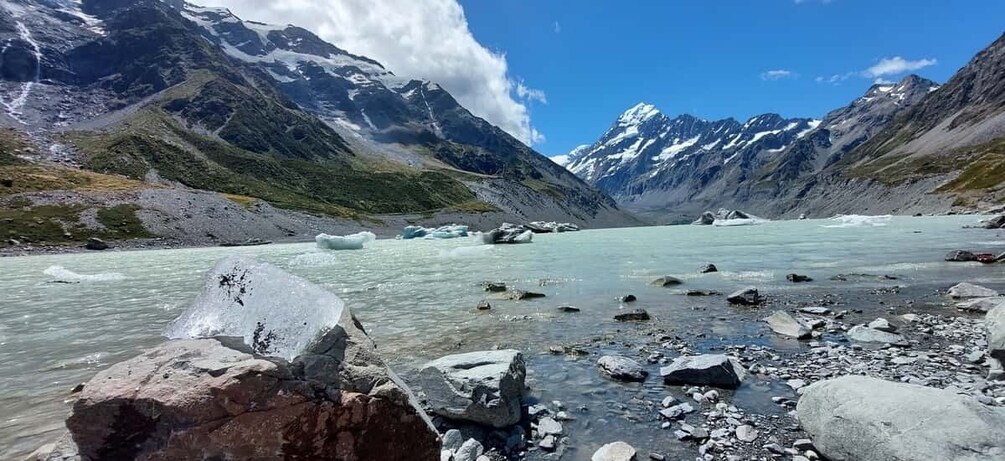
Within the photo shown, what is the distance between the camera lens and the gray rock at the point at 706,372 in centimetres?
1070

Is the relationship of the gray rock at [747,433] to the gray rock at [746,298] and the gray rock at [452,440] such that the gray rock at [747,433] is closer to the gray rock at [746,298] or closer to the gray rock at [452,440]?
the gray rock at [452,440]

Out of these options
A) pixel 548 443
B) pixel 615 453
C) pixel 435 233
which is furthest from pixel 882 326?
pixel 435 233

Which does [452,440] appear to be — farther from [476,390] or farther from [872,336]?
[872,336]

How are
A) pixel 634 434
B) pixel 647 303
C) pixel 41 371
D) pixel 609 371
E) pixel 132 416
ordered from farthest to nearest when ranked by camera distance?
pixel 647 303 → pixel 41 371 → pixel 609 371 → pixel 634 434 → pixel 132 416

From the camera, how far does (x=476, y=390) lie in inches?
362

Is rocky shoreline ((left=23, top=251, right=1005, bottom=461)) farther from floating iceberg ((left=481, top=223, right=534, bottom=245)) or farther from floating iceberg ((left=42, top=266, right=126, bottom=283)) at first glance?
floating iceberg ((left=481, top=223, right=534, bottom=245))

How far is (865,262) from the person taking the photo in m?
33.4

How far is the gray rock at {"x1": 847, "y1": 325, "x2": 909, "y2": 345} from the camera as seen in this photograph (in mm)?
13359

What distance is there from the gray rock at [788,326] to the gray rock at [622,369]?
572 centimetres

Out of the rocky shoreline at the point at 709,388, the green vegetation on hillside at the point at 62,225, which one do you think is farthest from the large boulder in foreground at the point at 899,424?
the green vegetation on hillside at the point at 62,225

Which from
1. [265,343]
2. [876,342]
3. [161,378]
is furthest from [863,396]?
[161,378]

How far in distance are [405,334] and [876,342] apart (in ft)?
46.7

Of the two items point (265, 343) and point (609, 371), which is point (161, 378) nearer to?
point (265, 343)

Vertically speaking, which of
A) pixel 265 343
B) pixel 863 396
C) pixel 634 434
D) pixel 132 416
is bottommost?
pixel 634 434
